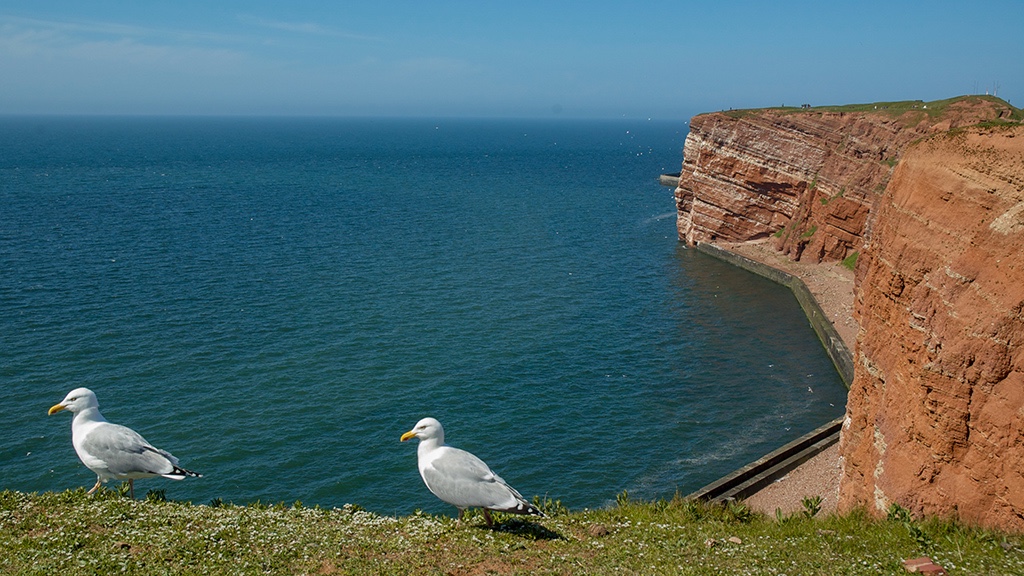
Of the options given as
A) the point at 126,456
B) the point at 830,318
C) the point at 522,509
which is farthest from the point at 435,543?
the point at 830,318

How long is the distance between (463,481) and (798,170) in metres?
54.6

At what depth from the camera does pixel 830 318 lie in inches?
1753

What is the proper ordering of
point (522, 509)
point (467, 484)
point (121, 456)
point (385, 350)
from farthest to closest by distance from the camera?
point (385, 350) < point (121, 456) < point (467, 484) < point (522, 509)

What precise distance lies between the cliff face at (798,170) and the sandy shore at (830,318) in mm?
1463

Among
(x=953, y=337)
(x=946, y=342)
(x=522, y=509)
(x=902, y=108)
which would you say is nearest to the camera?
(x=522, y=509)

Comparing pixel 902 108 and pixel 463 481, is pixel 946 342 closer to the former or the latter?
pixel 463 481

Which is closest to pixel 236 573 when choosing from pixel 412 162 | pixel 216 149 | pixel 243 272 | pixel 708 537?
pixel 708 537

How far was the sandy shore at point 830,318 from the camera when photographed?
983 inches

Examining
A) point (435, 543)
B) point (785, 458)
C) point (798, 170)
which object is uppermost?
point (798, 170)

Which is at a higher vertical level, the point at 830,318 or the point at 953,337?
the point at 953,337

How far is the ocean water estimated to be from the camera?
28.0 meters

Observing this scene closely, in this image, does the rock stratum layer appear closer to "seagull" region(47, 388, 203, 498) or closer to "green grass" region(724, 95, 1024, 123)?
"seagull" region(47, 388, 203, 498)

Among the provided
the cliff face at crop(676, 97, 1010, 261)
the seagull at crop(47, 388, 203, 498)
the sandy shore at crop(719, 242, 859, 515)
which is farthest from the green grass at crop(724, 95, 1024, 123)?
the seagull at crop(47, 388, 203, 498)

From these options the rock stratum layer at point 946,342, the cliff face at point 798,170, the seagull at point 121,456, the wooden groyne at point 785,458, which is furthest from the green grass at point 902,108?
the seagull at point 121,456
